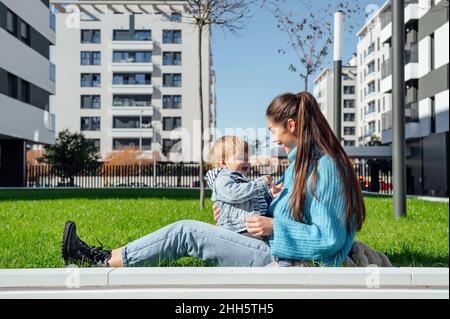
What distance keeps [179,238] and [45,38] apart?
23.1 meters

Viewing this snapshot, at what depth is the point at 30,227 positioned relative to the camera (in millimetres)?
6742

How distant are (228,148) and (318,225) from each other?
77cm

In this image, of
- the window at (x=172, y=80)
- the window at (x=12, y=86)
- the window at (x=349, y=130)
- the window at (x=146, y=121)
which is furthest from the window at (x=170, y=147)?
the window at (x=12, y=86)

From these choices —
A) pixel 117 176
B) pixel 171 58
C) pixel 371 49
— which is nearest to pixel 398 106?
pixel 117 176

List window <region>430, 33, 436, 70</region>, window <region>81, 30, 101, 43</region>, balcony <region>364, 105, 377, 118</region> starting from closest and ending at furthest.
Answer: window <region>430, 33, 436, 70</region>
window <region>81, 30, 101, 43</region>
balcony <region>364, 105, 377, 118</region>

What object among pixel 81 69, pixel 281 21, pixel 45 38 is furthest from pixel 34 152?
pixel 281 21

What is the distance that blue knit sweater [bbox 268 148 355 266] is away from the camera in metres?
3.00

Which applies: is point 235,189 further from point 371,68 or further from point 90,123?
point 371,68

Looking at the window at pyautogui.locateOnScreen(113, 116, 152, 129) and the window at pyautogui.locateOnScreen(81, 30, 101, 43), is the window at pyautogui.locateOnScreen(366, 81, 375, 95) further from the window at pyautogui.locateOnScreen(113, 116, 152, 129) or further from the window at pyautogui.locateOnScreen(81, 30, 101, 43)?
the window at pyautogui.locateOnScreen(81, 30, 101, 43)

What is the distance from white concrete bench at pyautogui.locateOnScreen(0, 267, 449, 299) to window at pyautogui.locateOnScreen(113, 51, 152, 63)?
4570 centimetres

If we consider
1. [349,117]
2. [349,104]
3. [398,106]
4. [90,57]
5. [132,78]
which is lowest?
[398,106]

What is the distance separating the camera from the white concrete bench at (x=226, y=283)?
3133mm

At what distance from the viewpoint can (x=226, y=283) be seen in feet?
10.6

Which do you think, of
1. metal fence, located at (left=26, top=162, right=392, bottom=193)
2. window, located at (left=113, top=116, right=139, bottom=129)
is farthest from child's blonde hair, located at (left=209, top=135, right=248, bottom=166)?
window, located at (left=113, top=116, right=139, bottom=129)
